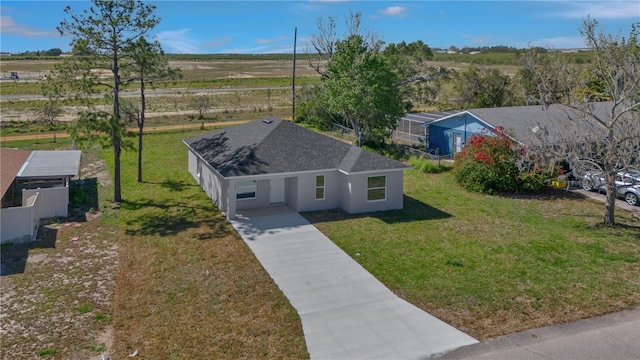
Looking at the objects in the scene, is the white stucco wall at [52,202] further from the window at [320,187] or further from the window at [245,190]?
the window at [320,187]

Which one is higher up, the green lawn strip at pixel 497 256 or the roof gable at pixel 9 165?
the roof gable at pixel 9 165

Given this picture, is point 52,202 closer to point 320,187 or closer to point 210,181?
point 210,181

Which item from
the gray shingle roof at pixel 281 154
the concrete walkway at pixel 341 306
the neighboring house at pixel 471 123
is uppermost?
the neighboring house at pixel 471 123

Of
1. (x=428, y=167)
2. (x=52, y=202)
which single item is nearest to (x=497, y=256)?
(x=428, y=167)

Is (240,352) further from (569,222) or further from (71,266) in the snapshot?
(569,222)

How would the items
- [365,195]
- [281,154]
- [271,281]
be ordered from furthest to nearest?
1. [281,154]
2. [365,195]
3. [271,281]

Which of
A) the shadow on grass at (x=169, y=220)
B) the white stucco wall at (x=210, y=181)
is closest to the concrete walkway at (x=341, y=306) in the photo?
the shadow on grass at (x=169, y=220)
